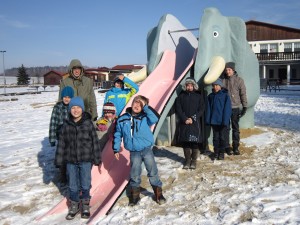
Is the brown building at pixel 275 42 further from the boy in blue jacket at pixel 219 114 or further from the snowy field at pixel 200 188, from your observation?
the boy in blue jacket at pixel 219 114

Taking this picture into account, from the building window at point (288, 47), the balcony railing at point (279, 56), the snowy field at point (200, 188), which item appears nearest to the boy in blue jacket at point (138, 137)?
the snowy field at point (200, 188)

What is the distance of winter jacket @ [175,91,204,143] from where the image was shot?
5.01 m

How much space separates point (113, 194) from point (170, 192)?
741mm

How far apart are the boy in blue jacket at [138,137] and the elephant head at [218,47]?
1977 millimetres

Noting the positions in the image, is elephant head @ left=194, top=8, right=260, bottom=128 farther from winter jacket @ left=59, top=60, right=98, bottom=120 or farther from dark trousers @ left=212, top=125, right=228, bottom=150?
winter jacket @ left=59, top=60, right=98, bottom=120

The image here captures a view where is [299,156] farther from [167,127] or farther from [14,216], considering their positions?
[14,216]

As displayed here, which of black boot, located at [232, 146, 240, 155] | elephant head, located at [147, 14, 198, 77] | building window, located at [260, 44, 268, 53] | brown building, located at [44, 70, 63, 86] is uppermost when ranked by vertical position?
building window, located at [260, 44, 268, 53]

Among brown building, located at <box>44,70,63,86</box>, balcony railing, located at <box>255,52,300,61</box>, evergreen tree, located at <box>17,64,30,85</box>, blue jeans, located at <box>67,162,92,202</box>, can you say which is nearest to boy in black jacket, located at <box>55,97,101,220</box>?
blue jeans, located at <box>67,162,92,202</box>

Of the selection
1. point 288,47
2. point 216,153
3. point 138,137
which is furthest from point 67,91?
point 288,47

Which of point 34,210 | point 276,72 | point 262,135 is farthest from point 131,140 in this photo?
point 276,72

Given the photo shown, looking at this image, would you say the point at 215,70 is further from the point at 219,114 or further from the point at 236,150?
the point at 236,150

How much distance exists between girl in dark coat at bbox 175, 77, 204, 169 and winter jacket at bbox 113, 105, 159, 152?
4.22ft

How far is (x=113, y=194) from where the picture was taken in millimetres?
4098

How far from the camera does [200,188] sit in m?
4.29
